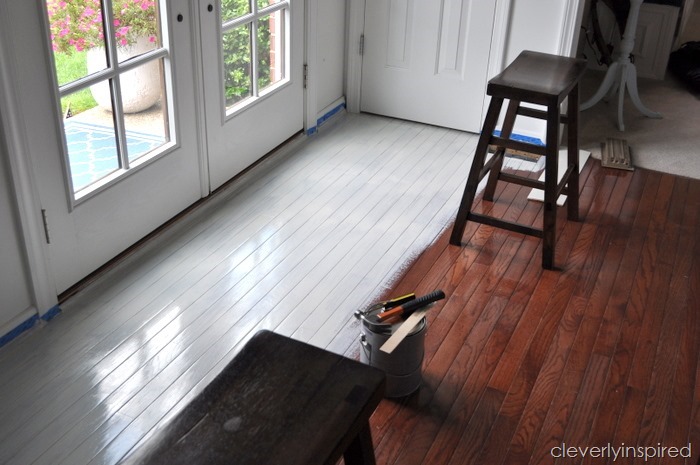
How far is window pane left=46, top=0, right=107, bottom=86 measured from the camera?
8.69 feet

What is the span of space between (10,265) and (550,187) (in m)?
2.07

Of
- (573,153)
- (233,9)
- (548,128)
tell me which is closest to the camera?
(548,128)

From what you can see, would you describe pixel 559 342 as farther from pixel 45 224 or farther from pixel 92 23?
pixel 92 23

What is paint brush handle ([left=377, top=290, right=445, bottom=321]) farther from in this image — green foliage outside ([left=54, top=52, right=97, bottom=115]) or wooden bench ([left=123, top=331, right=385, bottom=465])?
green foliage outside ([left=54, top=52, right=97, bottom=115])

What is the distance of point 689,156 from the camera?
14.3 feet

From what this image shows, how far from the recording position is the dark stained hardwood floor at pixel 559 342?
237 cm

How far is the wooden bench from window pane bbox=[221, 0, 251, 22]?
7.11 ft

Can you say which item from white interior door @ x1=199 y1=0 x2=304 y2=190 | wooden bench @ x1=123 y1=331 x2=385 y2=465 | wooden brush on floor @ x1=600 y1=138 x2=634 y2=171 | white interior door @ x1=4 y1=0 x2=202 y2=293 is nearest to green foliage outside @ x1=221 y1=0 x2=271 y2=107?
white interior door @ x1=199 y1=0 x2=304 y2=190

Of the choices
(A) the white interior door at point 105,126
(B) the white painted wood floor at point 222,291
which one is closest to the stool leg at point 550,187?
(B) the white painted wood floor at point 222,291

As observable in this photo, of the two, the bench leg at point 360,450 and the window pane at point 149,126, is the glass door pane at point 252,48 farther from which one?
the bench leg at point 360,450

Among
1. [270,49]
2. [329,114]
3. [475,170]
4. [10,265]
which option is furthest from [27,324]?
[329,114]

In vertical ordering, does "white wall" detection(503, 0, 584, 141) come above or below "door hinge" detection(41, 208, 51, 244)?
above

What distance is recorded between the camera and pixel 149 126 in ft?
10.5

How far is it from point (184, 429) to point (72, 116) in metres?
1.67
